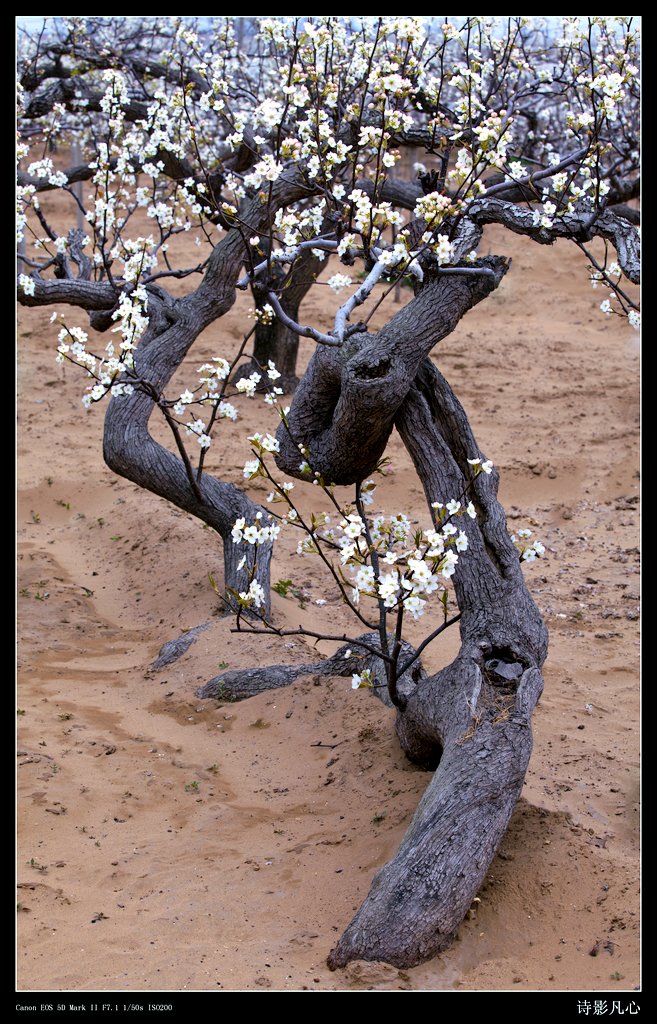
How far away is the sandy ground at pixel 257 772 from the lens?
2971 millimetres

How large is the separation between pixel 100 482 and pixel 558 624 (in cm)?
442

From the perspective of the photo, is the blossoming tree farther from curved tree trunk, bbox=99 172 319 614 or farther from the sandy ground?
the sandy ground

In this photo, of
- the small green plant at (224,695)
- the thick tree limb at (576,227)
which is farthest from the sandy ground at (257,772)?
the thick tree limb at (576,227)

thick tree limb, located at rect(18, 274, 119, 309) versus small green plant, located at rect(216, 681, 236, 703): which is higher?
thick tree limb, located at rect(18, 274, 119, 309)

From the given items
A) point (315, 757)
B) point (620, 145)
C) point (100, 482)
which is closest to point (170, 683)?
point (315, 757)

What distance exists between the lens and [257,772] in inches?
168

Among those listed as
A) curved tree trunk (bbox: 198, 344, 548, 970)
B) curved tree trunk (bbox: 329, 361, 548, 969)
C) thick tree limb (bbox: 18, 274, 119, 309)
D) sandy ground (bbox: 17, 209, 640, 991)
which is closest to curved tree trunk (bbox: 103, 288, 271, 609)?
thick tree limb (bbox: 18, 274, 119, 309)

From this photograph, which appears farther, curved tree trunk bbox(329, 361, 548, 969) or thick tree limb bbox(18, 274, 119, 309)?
thick tree limb bbox(18, 274, 119, 309)

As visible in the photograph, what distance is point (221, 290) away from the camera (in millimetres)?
6109

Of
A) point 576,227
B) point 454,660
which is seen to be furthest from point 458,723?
point 576,227

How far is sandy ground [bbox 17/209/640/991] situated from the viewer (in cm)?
297

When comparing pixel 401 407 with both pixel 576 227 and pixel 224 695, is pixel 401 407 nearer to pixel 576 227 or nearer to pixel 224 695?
pixel 576 227

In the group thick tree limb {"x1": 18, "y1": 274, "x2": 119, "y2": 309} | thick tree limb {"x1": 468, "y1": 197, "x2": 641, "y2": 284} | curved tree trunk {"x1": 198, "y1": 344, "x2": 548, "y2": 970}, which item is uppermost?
thick tree limb {"x1": 468, "y1": 197, "x2": 641, "y2": 284}

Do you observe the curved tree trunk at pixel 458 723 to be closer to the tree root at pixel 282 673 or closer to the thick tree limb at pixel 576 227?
the tree root at pixel 282 673
